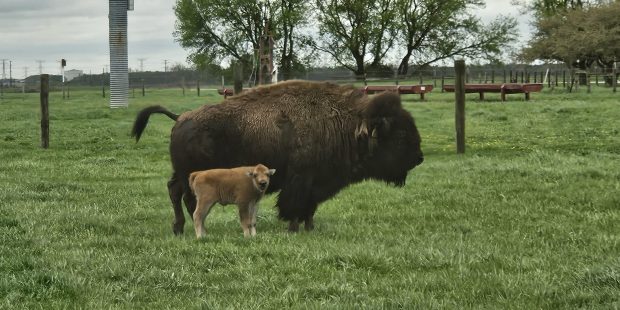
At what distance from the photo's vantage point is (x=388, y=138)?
29.1 feet

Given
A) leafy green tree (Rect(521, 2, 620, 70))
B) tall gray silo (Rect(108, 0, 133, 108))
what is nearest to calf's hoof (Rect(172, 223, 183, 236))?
tall gray silo (Rect(108, 0, 133, 108))

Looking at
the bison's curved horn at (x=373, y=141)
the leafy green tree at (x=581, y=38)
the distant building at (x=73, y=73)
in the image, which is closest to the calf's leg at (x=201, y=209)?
the bison's curved horn at (x=373, y=141)

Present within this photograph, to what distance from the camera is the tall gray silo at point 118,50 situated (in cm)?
3662

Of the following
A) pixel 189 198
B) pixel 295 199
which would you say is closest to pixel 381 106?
pixel 295 199

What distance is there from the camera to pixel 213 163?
841cm

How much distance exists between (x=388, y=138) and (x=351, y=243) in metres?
2.01

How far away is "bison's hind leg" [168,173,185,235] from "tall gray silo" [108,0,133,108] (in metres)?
29.2

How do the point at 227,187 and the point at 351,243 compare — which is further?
the point at 227,187

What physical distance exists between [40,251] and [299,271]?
2.66 m

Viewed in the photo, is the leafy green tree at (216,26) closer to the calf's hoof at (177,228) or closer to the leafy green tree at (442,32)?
the leafy green tree at (442,32)

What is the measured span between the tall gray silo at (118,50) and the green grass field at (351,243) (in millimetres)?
21617

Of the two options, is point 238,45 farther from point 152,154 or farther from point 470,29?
point 152,154

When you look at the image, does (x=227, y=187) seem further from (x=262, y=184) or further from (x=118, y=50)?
(x=118, y=50)

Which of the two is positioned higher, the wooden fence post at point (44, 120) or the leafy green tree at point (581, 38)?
the leafy green tree at point (581, 38)
